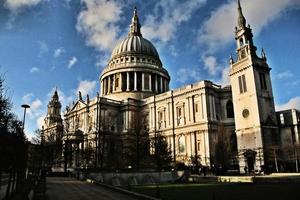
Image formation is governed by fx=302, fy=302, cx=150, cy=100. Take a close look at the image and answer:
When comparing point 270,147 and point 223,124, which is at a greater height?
point 223,124

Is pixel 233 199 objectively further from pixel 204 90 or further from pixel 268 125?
pixel 204 90

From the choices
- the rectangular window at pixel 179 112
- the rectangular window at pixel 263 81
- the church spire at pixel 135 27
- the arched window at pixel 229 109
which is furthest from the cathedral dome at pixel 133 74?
the rectangular window at pixel 263 81

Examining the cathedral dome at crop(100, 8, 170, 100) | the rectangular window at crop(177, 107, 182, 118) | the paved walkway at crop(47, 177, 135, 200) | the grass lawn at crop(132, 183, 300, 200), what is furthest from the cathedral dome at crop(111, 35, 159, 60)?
the grass lawn at crop(132, 183, 300, 200)

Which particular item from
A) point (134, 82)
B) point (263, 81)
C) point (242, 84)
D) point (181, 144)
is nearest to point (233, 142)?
point (181, 144)

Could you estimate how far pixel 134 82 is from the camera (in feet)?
313

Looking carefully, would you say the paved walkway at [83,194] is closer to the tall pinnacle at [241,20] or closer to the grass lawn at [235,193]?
the grass lawn at [235,193]

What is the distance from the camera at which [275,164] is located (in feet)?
176

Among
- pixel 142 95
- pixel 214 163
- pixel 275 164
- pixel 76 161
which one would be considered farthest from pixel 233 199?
pixel 142 95

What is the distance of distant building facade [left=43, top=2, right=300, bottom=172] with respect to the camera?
5847 centimetres

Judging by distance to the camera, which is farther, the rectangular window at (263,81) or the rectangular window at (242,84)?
the rectangular window at (242,84)

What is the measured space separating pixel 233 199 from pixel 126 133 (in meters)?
62.3

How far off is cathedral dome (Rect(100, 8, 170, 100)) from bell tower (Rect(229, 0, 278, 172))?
34.8 meters

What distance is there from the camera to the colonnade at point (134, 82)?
94812 millimetres

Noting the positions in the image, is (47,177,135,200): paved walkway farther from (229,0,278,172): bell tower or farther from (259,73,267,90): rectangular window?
(259,73,267,90): rectangular window
